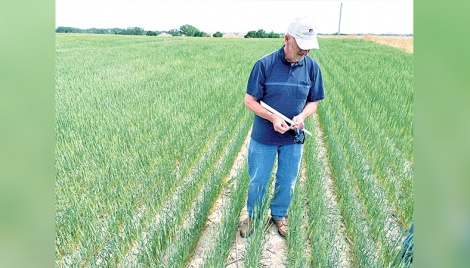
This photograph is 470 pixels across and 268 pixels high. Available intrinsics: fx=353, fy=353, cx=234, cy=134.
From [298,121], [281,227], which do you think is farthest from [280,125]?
[281,227]

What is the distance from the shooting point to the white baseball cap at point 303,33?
1582 millimetres

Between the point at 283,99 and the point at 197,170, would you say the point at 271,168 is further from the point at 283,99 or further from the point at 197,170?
the point at 197,170

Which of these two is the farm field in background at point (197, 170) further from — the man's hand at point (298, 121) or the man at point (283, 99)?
the man's hand at point (298, 121)

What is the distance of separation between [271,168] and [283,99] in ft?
1.53

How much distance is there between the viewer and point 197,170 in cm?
305

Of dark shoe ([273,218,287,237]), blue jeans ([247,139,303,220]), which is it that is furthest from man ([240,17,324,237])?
dark shoe ([273,218,287,237])

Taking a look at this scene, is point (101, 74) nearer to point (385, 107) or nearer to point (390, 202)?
point (385, 107)

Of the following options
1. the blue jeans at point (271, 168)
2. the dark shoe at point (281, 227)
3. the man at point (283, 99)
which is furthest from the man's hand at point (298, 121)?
the dark shoe at point (281, 227)

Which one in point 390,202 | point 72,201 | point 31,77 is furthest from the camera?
point 390,202

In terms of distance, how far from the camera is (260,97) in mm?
1916

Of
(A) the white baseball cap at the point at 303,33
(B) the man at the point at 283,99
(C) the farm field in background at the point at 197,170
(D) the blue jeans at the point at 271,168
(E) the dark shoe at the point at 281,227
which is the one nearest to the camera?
(A) the white baseball cap at the point at 303,33

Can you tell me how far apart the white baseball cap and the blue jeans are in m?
0.67

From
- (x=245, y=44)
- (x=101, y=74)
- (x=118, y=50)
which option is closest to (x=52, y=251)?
(x=101, y=74)

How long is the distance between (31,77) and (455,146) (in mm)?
592
